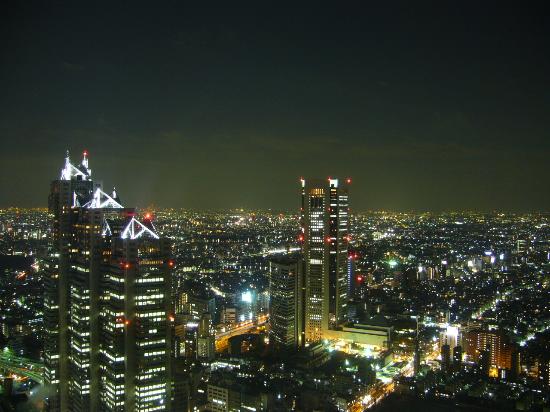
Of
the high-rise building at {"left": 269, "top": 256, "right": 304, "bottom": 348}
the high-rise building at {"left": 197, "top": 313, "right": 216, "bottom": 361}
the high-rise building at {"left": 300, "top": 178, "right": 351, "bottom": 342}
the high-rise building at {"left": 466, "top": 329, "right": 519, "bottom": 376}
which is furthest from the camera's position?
the high-rise building at {"left": 300, "top": 178, "right": 351, "bottom": 342}

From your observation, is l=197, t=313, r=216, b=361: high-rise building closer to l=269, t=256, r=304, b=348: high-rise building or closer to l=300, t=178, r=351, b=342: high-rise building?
l=269, t=256, r=304, b=348: high-rise building

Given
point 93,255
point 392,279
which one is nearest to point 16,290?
point 93,255

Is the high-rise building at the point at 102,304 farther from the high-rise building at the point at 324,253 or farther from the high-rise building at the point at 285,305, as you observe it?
the high-rise building at the point at 324,253

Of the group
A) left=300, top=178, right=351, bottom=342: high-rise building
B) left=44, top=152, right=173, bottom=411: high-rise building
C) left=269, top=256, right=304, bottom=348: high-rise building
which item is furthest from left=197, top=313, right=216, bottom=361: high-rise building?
left=44, top=152, right=173, bottom=411: high-rise building

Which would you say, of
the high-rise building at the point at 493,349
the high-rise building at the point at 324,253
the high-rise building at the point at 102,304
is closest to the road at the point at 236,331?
the high-rise building at the point at 324,253

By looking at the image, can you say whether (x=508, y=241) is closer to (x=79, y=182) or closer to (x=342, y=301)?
(x=342, y=301)
